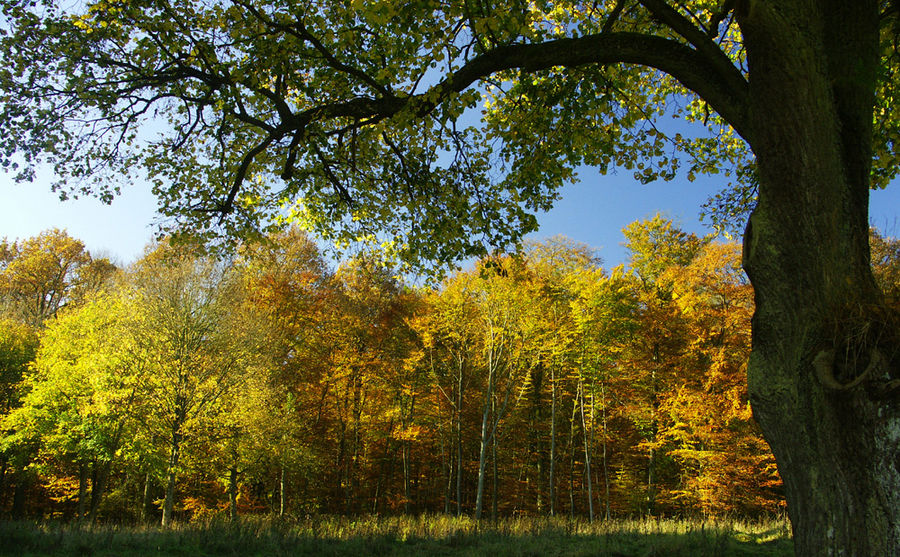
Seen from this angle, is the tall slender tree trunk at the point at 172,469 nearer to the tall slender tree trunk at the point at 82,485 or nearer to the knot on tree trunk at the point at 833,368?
the tall slender tree trunk at the point at 82,485

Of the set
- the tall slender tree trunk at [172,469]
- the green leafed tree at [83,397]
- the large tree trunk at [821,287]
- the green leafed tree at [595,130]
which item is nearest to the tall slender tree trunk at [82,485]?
the green leafed tree at [83,397]

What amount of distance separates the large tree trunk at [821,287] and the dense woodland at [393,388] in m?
10.5

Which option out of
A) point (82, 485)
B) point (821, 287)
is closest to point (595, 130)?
point (821, 287)

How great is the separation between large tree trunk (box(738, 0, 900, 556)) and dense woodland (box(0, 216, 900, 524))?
1053cm

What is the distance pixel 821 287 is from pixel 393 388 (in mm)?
19406

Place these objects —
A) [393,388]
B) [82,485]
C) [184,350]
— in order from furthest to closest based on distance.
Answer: [393,388] → [82,485] → [184,350]

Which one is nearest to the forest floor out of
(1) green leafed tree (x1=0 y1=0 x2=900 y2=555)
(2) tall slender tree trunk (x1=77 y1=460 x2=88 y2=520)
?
(1) green leafed tree (x1=0 y1=0 x2=900 y2=555)

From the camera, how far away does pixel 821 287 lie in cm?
315

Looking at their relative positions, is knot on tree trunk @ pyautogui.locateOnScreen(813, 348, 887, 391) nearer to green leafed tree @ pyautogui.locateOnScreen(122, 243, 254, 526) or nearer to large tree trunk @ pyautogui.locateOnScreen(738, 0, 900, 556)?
large tree trunk @ pyautogui.locateOnScreen(738, 0, 900, 556)

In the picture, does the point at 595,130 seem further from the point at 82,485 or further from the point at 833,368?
the point at 82,485

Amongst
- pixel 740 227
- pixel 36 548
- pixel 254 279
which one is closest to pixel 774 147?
pixel 740 227

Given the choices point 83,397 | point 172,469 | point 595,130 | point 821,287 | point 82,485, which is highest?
point 595,130

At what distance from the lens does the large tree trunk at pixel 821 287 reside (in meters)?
2.77

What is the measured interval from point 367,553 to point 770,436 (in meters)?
7.61
